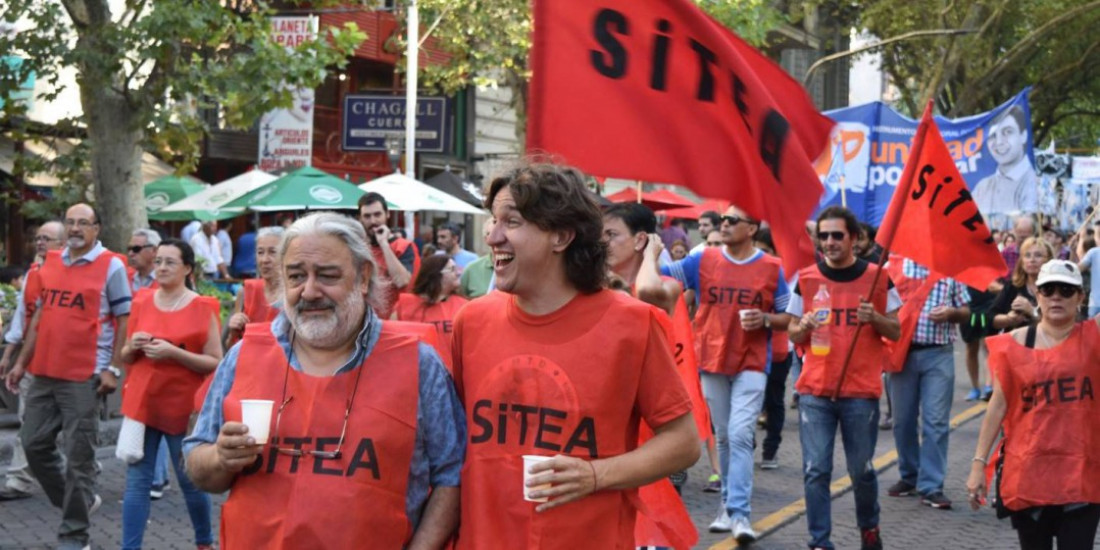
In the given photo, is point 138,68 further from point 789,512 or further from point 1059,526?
point 1059,526

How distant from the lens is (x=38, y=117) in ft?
85.0

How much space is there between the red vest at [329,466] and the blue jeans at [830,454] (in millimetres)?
4745

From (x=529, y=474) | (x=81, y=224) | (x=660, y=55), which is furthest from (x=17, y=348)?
(x=529, y=474)

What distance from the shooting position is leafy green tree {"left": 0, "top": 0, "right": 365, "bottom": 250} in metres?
15.7

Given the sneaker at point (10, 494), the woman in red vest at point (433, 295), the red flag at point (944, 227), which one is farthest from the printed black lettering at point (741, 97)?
the sneaker at point (10, 494)

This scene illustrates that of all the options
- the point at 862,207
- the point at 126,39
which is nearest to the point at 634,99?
the point at 126,39

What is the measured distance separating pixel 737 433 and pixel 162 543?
3283mm

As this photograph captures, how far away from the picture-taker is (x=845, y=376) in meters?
8.73

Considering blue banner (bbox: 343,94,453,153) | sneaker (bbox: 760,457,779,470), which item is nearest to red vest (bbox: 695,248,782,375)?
sneaker (bbox: 760,457,779,470)

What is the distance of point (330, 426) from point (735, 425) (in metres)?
5.68

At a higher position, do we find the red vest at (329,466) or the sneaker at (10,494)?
the red vest at (329,466)

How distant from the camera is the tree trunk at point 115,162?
17.0 meters

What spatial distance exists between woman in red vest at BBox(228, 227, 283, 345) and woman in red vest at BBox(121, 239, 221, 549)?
268mm

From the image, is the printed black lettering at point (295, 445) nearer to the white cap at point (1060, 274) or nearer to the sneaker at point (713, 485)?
the white cap at point (1060, 274)
